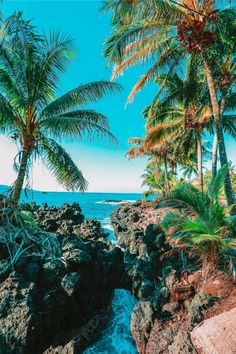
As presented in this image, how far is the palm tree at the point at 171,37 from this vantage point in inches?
329

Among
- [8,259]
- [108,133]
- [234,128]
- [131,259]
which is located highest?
[234,128]

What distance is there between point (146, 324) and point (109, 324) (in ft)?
6.26

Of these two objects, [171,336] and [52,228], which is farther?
[52,228]

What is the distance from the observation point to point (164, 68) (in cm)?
1067

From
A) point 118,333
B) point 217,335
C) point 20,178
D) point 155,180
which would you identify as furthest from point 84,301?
point 155,180

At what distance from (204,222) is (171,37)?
798 cm

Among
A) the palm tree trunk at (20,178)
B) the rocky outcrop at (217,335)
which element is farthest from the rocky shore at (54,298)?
the rocky outcrop at (217,335)

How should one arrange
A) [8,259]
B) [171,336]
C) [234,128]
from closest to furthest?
[171,336] < [8,259] < [234,128]

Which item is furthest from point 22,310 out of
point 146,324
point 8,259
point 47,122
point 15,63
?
point 15,63

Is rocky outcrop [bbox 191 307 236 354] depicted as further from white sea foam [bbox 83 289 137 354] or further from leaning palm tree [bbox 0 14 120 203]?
leaning palm tree [bbox 0 14 120 203]

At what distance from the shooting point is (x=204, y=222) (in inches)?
223

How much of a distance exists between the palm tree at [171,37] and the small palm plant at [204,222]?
9.47 feet

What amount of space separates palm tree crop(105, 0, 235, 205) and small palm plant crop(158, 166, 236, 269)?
9.47 ft

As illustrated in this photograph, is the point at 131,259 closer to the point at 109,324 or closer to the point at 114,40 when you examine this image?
the point at 109,324
